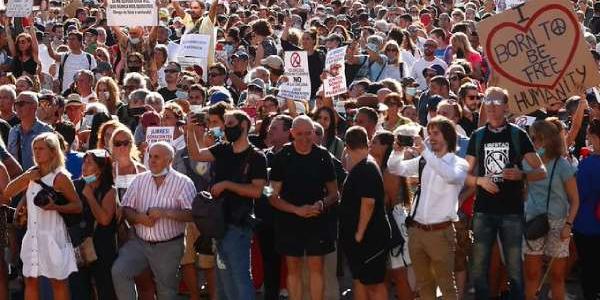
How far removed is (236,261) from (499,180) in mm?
2062

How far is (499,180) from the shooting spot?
29.8 feet

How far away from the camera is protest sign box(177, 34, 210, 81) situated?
1496cm

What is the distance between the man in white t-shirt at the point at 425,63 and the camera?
14.9 m

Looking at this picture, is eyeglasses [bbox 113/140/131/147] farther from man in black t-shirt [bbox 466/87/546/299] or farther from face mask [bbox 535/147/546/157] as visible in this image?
face mask [bbox 535/147/546/157]

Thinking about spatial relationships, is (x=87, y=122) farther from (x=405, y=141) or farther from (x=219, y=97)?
(x=405, y=141)

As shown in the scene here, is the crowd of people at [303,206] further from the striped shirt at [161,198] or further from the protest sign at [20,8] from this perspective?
the protest sign at [20,8]

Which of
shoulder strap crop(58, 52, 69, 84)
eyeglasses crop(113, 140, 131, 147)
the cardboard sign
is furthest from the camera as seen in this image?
shoulder strap crop(58, 52, 69, 84)

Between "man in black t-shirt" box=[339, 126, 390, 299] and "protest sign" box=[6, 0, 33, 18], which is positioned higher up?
"protest sign" box=[6, 0, 33, 18]

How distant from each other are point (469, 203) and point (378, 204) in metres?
1.28

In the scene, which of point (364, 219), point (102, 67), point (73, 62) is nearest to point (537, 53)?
point (364, 219)

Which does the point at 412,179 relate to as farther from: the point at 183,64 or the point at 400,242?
the point at 183,64

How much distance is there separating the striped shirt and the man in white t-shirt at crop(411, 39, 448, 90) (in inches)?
240

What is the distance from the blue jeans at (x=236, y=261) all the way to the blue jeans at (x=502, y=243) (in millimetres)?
1727

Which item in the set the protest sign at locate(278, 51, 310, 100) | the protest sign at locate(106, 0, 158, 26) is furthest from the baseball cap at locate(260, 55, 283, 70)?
the protest sign at locate(278, 51, 310, 100)
